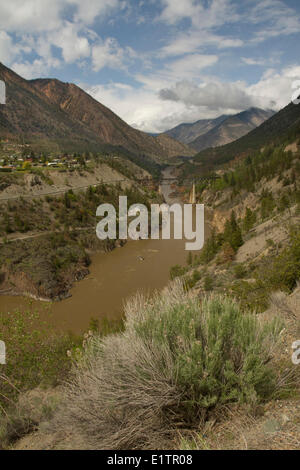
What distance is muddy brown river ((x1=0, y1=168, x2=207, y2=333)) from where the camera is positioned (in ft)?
81.5

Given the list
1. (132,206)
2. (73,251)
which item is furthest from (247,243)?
(132,206)

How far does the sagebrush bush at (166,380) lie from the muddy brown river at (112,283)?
1400 centimetres

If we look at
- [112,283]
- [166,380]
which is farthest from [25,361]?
[112,283]

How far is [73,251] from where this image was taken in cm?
3831

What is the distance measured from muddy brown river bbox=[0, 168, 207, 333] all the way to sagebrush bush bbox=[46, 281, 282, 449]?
45.9 ft

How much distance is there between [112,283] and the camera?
32.3 metres

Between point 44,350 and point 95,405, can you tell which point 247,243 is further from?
point 95,405

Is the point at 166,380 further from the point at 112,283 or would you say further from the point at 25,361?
the point at 112,283

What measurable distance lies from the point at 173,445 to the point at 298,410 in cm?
195

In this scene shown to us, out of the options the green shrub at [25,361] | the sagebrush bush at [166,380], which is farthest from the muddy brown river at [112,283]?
the sagebrush bush at [166,380]

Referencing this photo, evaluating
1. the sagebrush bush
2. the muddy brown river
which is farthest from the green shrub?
the muddy brown river

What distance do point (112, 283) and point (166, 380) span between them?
28.5 m

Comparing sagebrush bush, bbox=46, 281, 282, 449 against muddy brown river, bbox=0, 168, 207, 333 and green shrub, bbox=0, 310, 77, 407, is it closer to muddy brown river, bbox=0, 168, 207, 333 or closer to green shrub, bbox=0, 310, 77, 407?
green shrub, bbox=0, 310, 77, 407
